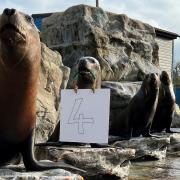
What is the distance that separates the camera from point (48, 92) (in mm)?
7285

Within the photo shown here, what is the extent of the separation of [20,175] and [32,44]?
32.8 inches

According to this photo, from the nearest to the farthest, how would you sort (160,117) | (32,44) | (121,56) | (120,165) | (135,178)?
(32,44) → (120,165) → (135,178) → (160,117) → (121,56)

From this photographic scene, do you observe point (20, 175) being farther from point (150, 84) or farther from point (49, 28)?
point (49, 28)

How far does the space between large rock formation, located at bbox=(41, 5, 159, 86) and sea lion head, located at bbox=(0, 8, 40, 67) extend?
7.66m

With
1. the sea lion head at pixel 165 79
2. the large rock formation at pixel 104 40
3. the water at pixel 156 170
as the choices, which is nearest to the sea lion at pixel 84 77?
the water at pixel 156 170

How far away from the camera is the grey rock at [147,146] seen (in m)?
7.05

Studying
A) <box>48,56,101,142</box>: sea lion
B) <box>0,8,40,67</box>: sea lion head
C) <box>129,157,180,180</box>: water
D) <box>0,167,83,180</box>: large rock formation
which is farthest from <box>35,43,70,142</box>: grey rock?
<box>0,8,40,67</box>: sea lion head

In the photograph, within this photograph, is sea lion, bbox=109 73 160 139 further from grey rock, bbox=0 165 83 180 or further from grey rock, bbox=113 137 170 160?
grey rock, bbox=0 165 83 180

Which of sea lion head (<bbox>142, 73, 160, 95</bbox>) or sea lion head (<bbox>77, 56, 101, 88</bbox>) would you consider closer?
sea lion head (<bbox>77, 56, 101, 88</bbox>)

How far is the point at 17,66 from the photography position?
2910mm

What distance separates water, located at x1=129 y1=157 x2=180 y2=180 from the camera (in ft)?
17.4

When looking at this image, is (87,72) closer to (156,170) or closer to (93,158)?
(93,158)

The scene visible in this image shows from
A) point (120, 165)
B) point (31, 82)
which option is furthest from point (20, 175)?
point (120, 165)

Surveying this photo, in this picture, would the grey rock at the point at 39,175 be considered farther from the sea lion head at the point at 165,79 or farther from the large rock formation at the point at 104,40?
the large rock formation at the point at 104,40
